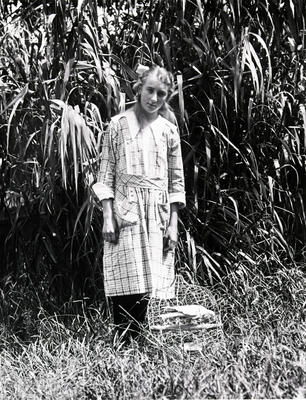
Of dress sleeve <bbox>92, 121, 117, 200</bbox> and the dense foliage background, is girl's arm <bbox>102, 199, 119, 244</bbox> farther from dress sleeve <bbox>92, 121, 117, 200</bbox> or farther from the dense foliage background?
the dense foliage background

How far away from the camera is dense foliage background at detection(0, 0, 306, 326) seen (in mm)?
3867

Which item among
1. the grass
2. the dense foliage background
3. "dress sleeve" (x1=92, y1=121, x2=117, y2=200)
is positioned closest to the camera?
the grass

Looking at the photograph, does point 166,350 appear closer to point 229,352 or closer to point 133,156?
point 229,352

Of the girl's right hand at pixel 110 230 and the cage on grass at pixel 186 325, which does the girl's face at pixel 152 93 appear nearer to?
the girl's right hand at pixel 110 230

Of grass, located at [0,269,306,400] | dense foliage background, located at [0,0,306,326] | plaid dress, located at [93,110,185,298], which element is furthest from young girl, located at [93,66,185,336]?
dense foliage background, located at [0,0,306,326]

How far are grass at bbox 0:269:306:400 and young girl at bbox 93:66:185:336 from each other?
202mm

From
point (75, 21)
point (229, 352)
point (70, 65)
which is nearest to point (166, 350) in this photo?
point (229, 352)

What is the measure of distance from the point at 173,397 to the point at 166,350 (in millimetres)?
549

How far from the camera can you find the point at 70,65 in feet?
12.2

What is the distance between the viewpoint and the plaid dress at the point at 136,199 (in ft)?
10.8

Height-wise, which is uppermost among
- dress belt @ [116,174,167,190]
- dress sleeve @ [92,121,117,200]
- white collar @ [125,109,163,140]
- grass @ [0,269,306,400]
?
white collar @ [125,109,163,140]

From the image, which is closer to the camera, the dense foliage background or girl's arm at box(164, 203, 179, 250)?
girl's arm at box(164, 203, 179, 250)

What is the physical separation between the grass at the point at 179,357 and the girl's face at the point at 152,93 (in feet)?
2.83

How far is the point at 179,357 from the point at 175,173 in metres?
0.76
